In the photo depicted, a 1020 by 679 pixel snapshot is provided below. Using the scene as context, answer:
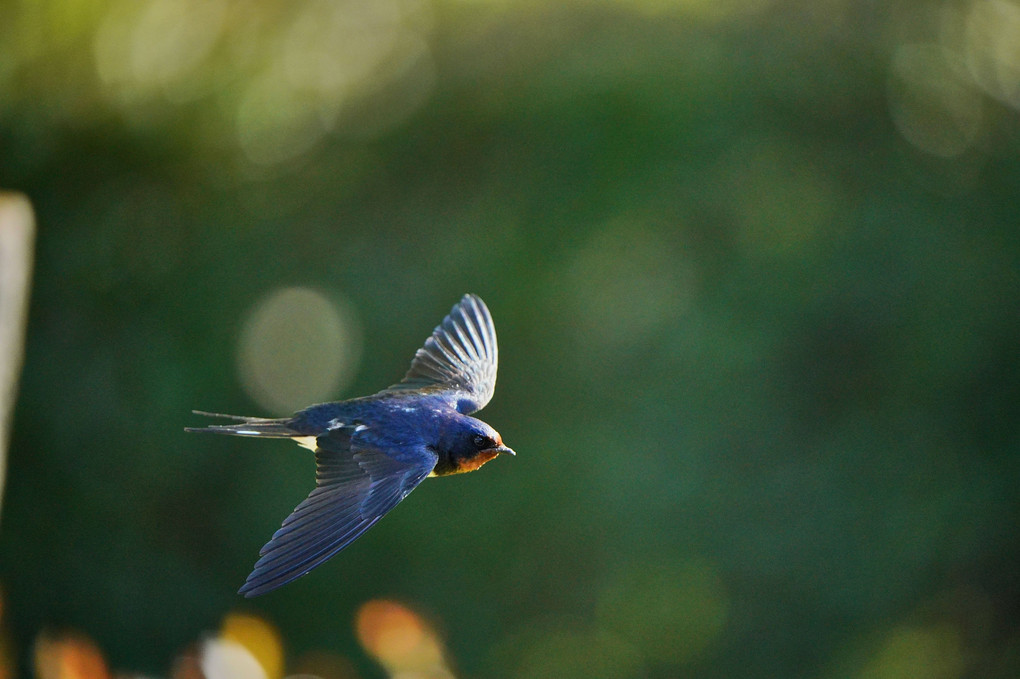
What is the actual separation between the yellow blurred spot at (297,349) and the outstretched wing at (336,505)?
135 inches

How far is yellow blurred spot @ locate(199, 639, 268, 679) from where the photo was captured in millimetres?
1351

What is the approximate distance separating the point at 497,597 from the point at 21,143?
3163 millimetres

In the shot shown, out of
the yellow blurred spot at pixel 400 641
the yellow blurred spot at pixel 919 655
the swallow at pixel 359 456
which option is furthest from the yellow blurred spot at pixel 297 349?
the yellow blurred spot at pixel 400 641

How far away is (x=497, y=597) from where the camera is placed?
5.20 metres

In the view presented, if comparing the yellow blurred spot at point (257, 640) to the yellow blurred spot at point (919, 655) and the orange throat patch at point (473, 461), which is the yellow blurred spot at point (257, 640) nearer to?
the orange throat patch at point (473, 461)

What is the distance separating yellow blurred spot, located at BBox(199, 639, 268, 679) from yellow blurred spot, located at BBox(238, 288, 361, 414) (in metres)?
3.47

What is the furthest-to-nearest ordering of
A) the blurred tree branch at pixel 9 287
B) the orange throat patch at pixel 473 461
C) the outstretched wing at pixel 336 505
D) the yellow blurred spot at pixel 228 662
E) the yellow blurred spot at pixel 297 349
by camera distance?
the yellow blurred spot at pixel 297 349 → the blurred tree branch at pixel 9 287 → the orange throat patch at pixel 473 461 → the yellow blurred spot at pixel 228 662 → the outstretched wing at pixel 336 505

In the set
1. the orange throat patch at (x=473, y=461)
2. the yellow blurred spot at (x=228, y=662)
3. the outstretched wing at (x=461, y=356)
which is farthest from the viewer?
the outstretched wing at (x=461, y=356)

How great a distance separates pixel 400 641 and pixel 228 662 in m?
0.26

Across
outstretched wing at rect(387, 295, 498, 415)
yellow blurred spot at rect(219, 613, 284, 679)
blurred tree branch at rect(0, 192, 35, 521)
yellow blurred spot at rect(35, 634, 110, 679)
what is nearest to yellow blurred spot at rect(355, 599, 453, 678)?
yellow blurred spot at rect(219, 613, 284, 679)

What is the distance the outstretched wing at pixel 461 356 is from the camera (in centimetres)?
204

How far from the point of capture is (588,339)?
514 cm

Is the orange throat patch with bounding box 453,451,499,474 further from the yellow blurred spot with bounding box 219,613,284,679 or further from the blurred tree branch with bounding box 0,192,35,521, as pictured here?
the blurred tree branch with bounding box 0,192,35,521

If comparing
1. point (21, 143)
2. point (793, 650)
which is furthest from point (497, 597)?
point (21, 143)
